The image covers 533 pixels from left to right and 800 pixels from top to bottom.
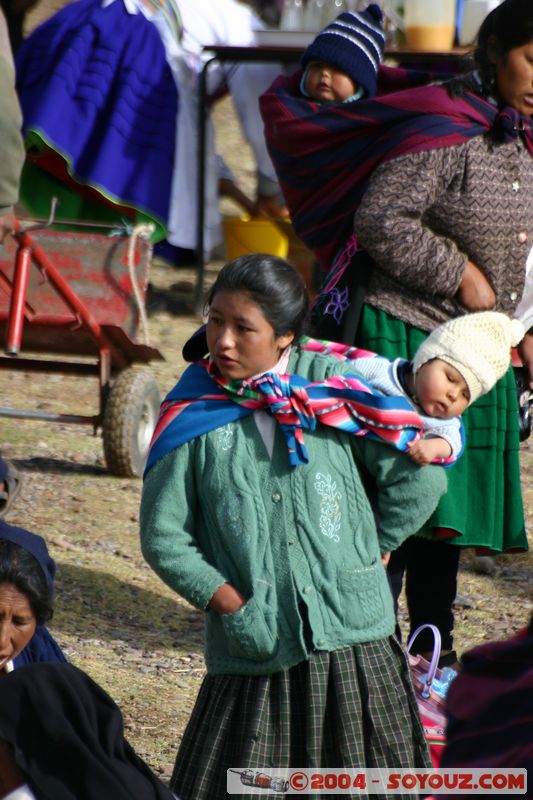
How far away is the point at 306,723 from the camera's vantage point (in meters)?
2.56

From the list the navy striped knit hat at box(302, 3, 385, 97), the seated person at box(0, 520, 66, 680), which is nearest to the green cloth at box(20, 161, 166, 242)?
the navy striped knit hat at box(302, 3, 385, 97)

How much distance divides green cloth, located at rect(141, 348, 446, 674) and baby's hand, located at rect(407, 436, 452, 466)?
30mm

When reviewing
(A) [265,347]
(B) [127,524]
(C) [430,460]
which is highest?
(A) [265,347]

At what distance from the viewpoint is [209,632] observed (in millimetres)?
2652

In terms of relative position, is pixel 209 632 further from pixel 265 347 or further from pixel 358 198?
pixel 358 198

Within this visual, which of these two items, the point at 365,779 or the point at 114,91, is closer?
the point at 365,779

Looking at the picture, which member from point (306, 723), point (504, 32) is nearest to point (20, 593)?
point (306, 723)

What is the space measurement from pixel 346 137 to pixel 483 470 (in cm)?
87

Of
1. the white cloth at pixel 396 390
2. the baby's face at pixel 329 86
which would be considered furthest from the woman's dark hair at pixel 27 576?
the baby's face at pixel 329 86

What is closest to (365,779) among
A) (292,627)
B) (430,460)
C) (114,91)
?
(292,627)

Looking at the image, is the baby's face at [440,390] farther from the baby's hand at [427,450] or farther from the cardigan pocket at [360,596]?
the cardigan pocket at [360,596]

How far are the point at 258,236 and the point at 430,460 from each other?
5714 millimetres

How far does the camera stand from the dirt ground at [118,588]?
3.76m

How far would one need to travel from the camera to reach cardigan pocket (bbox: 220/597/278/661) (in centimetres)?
252
